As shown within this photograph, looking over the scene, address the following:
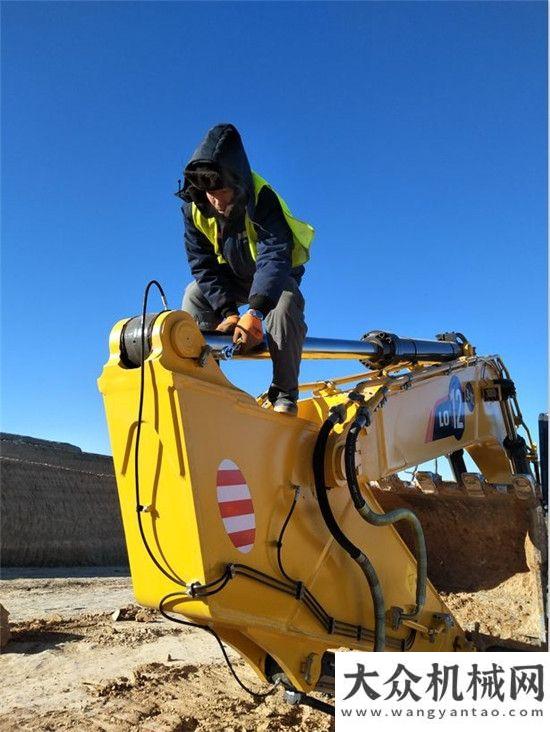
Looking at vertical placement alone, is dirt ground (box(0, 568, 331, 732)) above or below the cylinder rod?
below

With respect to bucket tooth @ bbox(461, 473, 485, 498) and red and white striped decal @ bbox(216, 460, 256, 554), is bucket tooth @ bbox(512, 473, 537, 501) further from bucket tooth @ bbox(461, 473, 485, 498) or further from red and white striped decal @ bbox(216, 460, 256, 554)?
red and white striped decal @ bbox(216, 460, 256, 554)

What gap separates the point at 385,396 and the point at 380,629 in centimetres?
114

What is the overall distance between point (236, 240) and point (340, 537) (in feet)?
5.04

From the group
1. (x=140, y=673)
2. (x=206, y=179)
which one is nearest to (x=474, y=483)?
(x=140, y=673)

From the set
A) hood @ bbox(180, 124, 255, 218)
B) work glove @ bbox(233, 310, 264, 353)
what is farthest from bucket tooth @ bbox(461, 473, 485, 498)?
hood @ bbox(180, 124, 255, 218)

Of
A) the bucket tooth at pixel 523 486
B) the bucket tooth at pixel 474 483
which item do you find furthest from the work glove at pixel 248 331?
the bucket tooth at pixel 523 486

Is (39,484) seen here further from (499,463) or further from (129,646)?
(499,463)

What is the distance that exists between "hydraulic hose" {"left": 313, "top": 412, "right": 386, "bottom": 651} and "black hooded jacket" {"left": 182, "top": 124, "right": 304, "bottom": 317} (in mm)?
626

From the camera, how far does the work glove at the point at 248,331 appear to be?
2.89m

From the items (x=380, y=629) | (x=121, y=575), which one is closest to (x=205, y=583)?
(x=380, y=629)

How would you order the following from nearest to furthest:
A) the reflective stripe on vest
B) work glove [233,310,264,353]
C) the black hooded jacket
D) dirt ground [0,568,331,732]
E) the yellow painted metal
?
the yellow painted metal → work glove [233,310,264,353] → the black hooded jacket → the reflective stripe on vest → dirt ground [0,568,331,732]

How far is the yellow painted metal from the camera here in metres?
2.37

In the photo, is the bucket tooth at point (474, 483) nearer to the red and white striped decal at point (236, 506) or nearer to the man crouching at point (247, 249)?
the man crouching at point (247, 249)

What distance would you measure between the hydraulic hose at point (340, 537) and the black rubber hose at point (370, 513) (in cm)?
10
